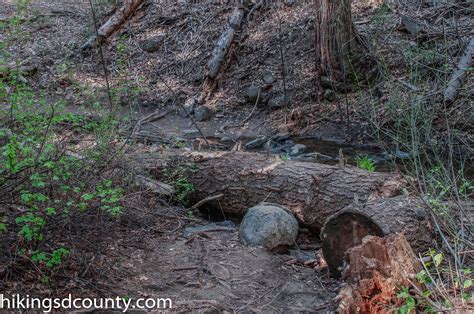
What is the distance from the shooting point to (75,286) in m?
3.51

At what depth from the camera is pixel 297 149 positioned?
8.49 meters

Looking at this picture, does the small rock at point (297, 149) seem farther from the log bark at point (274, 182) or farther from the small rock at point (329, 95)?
the log bark at point (274, 182)

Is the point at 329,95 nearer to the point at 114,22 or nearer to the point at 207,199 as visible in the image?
the point at 207,199

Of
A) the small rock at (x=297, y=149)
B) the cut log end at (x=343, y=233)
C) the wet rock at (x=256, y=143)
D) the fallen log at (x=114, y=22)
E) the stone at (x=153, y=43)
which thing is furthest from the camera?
the fallen log at (x=114, y=22)

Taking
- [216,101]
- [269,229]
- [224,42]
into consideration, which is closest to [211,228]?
[269,229]

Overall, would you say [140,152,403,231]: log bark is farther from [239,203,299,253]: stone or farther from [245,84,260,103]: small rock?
[245,84,260,103]: small rock

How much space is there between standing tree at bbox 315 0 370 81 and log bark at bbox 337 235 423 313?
21.2ft

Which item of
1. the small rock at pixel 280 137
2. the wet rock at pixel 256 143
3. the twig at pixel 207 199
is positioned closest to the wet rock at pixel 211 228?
the twig at pixel 207 199

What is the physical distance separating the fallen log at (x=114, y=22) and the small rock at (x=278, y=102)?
496 cm

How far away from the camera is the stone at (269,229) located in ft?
15.7

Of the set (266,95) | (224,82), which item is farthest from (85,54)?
(266,95)

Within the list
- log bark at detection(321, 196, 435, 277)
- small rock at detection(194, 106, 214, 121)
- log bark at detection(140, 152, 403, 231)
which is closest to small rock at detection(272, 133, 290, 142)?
small rock at detection(194, 106, 214, 121)

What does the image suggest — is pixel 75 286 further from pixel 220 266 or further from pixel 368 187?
pixel 368 187

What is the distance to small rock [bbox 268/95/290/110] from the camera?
33.5 ft
